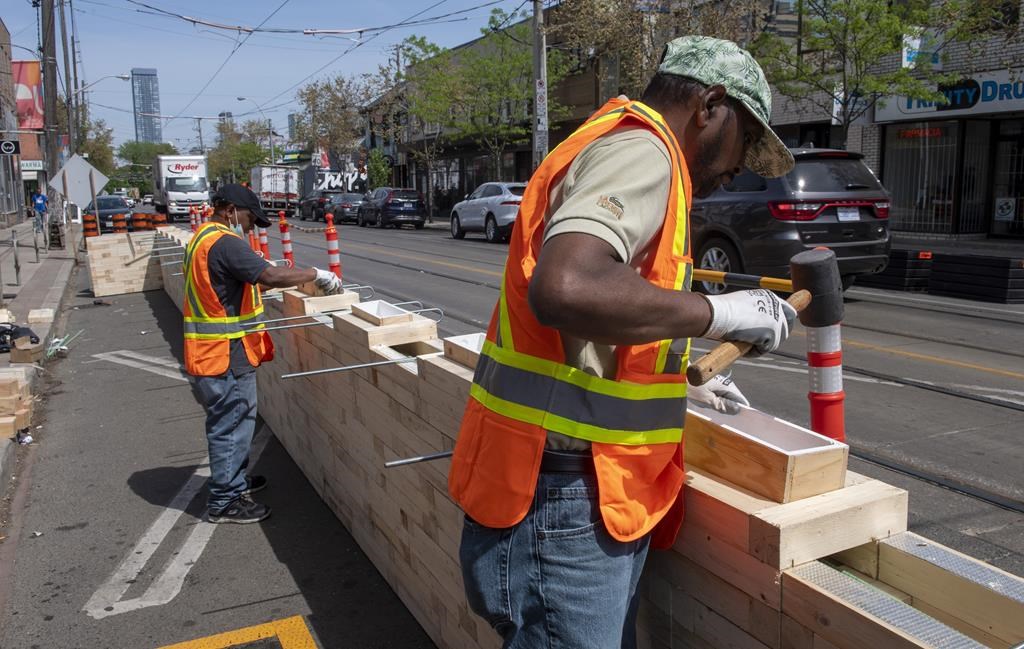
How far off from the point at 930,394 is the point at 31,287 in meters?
15.8

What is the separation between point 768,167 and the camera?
2.10m

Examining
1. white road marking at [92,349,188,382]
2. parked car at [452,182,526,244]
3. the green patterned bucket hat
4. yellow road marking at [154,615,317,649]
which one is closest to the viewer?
the green patterned bucket hat

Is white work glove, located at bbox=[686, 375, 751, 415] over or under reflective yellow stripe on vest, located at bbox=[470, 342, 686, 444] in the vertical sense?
under

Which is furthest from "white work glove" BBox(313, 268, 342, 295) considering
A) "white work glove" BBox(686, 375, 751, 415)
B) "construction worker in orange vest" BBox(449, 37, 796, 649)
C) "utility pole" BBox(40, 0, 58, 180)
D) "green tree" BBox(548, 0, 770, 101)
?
"utility pole" BBox(40, 0, 58, 180)

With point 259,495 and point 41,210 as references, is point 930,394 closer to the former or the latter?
point 259,495

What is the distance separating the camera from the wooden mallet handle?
5.56 ft

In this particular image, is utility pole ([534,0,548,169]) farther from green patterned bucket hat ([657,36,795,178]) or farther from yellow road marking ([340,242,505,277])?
green patterned bucket hat ([657,36,795,178])

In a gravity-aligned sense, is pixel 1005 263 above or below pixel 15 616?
above

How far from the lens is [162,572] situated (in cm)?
462

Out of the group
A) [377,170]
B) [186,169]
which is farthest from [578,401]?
[377,170]

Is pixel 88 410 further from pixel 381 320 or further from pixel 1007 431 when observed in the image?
pixel 1007 431

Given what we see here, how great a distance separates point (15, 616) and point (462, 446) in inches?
132

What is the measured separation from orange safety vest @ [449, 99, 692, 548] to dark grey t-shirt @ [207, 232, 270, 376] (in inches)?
135

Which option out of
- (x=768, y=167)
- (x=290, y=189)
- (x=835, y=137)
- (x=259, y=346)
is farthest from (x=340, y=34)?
(x=290, y=189)
